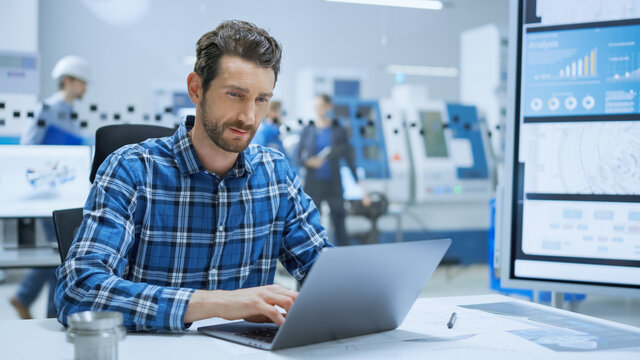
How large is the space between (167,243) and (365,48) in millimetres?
3390

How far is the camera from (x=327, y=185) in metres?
4.43

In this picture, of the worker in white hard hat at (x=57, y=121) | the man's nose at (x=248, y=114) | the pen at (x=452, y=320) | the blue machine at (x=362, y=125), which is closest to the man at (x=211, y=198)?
the man's nose at (x=248, y=114)

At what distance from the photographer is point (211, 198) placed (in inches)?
52.7

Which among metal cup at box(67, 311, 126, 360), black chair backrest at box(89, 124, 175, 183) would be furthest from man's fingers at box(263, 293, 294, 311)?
black chair backrest at box(89, 124, 175, 183)

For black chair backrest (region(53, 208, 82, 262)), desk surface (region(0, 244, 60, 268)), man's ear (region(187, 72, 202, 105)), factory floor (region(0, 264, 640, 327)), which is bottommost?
factory floor (region(0, 264, 640, 327))

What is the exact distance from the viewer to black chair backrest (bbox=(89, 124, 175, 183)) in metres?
1.51

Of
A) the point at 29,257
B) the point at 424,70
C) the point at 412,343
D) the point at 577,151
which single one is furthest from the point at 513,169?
the point at 424,70

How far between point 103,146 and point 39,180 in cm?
143

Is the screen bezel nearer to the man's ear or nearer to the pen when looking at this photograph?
the pen

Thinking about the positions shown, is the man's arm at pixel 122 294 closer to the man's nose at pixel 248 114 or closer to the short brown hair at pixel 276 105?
the man's nose at pixel 248 114

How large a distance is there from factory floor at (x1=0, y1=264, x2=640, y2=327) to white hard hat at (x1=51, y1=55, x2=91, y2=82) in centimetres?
119

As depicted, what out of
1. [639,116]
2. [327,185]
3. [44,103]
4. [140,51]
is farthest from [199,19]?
[639,116]

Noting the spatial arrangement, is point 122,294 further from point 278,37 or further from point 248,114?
point 278,37

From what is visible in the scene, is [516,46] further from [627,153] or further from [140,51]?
[140,51]
